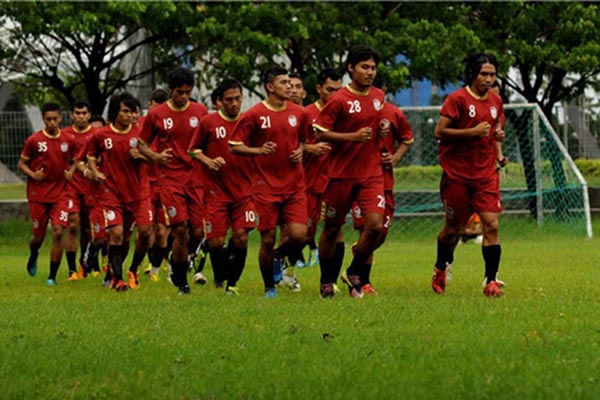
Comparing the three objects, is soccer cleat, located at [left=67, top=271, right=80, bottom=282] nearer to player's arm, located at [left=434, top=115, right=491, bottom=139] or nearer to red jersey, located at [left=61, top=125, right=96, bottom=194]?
red jersey, located at [left=61, top=125, right=96, bottom=194]

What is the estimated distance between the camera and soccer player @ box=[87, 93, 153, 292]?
16234mm

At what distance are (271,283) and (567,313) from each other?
371 centimetres

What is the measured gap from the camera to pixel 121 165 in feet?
53.8

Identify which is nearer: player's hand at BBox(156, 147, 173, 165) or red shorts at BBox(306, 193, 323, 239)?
player's hand at BBox(156, 147, 173, 165)

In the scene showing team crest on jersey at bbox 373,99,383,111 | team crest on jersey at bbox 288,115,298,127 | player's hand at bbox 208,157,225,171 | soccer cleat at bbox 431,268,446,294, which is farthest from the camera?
soccer cleat at bbox 431,268,446,294

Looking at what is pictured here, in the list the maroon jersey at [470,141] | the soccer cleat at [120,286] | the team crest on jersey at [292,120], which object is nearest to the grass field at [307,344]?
the soccer cleat at [120,286]

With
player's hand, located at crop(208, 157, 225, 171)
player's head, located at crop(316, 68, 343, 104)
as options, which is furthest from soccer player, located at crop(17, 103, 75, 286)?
player's hand, located at crop(208, 157, 225, 171)

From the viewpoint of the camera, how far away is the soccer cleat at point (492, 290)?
1305 cm

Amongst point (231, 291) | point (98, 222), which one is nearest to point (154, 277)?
point (98, 222)

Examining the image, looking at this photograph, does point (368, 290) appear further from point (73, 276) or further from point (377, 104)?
point (73, 276)

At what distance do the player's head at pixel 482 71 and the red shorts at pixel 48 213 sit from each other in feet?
24.7

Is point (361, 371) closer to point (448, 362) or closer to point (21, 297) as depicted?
point (448, 362)

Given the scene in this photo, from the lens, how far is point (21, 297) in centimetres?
1508

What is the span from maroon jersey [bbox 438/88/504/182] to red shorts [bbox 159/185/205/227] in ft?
10.2
